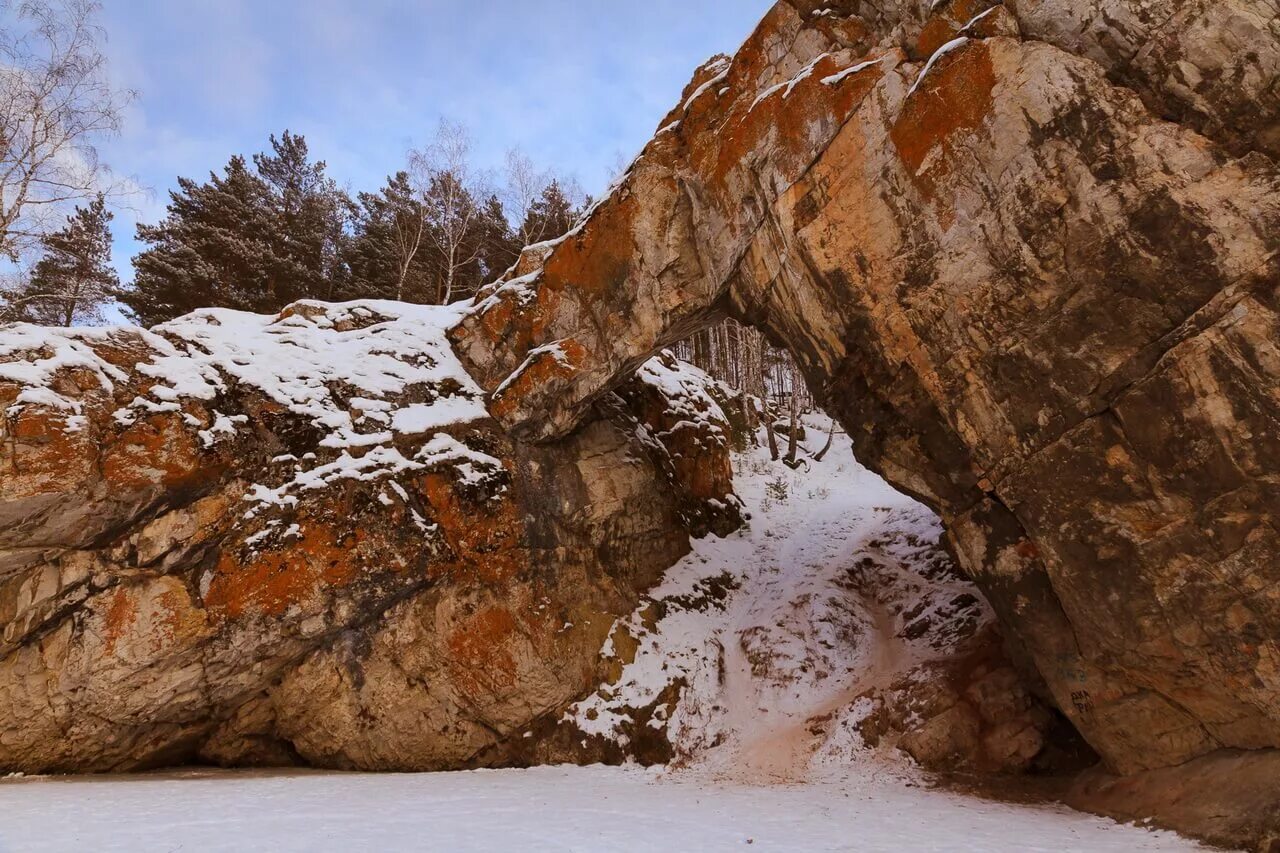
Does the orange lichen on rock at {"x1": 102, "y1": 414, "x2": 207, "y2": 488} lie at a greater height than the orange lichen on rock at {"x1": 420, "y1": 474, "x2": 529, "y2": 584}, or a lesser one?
greater

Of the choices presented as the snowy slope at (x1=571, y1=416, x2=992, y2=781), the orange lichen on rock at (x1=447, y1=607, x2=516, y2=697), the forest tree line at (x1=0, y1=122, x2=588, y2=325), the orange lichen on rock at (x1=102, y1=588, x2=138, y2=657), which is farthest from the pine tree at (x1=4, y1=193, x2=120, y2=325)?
the snowy slope at (x1=571, y1=416, x2=992, y2=781)

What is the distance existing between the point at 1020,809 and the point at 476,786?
719 cm

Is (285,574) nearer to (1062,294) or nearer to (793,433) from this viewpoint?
(1062,294)

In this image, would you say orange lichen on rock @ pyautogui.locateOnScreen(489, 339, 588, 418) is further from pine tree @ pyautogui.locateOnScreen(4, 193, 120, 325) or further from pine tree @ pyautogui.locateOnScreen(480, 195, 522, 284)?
pine tree @ pyautogui.locateOnScreen(480, 195, 522, 284)

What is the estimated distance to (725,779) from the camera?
30.8 feet

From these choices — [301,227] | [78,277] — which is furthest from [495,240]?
[78,277]

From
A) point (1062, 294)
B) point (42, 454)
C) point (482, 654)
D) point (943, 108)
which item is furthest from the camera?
point (482, 654)

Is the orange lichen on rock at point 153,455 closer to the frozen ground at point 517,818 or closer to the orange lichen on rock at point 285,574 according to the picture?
the orange lichen on rock at point 285,574

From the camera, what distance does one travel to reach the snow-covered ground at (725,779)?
247 inches

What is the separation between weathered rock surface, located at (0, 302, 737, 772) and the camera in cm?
902

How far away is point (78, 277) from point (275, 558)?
60.2 ft

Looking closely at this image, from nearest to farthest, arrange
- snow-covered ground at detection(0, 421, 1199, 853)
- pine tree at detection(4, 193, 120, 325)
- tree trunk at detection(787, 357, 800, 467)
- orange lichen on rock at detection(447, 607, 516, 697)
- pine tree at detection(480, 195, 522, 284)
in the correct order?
1. snow-covered ground at detection(0, 421, 1199, 853)
2. orange lichen on rock at detection(447, 607, 516, 697)
3. pine tree at detection(4, 193, 120, 325)
4. tree trunk at detection(787, 357, 800, 467)
5. pine tree at detection(480, 195, 522, 284)

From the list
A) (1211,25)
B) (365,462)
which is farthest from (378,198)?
(1211,25)

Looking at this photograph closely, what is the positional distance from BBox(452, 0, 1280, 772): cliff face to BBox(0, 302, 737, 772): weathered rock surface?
21.1 feet
